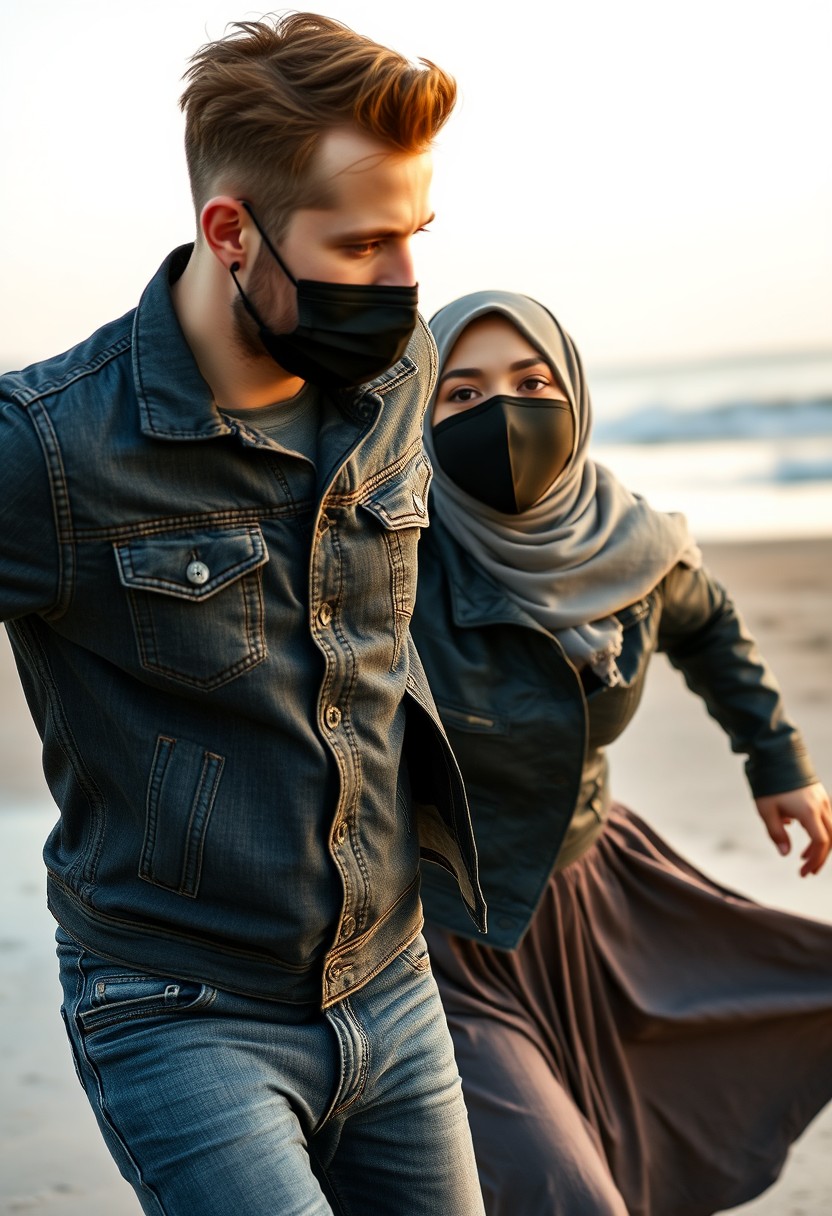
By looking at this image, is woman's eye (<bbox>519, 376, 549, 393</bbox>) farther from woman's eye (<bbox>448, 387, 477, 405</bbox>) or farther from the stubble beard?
the stubble beard

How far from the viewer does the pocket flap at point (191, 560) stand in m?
2.00

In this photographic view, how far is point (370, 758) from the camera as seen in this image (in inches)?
87.5

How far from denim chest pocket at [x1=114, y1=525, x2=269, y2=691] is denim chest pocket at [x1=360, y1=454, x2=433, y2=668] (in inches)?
8.7

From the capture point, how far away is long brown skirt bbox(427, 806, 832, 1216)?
10.9 ft

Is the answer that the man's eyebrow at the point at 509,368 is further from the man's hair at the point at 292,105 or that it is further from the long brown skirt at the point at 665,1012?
the man's hair at the point at 292,105

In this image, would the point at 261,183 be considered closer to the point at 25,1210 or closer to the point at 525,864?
the point at 525,864

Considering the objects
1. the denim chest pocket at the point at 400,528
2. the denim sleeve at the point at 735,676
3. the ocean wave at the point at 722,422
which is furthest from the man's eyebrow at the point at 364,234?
the ocean wave at the point at 722,422

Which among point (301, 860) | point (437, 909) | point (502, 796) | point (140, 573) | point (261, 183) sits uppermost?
point (261, 183)

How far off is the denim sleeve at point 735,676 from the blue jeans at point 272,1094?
1.35m

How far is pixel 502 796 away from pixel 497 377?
2.68 ft

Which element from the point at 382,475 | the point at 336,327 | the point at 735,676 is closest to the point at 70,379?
the point at 336,327

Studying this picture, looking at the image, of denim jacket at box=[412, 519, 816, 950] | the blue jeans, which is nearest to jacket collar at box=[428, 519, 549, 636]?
denim jacket at box=[412, 519, 816, 950]

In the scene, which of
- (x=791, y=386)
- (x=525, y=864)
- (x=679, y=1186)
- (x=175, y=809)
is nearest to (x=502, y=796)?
(x=525, y=864)

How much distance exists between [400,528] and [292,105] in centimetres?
57
